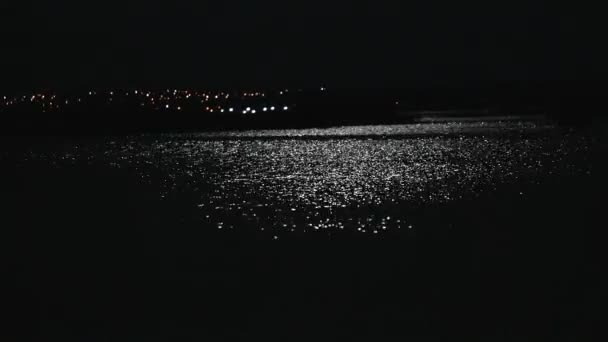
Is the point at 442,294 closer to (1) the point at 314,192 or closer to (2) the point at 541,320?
(2) the point at 541,320

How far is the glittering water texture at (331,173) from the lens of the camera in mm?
7598

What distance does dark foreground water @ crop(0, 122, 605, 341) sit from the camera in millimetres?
4492

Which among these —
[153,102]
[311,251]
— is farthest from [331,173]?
[153,102]

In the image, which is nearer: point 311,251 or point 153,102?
point 311,251

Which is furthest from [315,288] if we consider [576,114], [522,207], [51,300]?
[576,114]

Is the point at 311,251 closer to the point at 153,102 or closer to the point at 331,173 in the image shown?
the point at 331,173

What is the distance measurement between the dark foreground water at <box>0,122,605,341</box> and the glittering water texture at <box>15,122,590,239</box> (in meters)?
0.05

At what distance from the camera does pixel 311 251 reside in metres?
6.10

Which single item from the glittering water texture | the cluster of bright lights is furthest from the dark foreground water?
the cluster of bright lights

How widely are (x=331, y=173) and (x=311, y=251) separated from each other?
475 centimetres

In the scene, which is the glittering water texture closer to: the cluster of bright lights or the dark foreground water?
the dark foreground water

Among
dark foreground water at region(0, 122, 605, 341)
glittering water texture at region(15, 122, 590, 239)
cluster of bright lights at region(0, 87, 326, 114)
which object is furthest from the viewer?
cluster of bright lights at region(0, 87, 326, 114)

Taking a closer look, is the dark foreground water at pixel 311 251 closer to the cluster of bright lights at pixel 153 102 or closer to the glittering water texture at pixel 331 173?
the glittering water texture at pixel 331 173

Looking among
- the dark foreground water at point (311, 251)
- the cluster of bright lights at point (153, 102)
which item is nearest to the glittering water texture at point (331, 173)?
the dark foreground water at point (311, 251)
